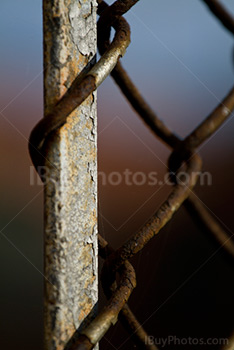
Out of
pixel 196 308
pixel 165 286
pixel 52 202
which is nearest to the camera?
pixel 52 202

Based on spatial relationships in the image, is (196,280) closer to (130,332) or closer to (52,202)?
(130,332)

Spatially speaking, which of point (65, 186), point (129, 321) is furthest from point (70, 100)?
point (129, 321)

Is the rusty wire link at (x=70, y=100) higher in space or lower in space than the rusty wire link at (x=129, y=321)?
higher

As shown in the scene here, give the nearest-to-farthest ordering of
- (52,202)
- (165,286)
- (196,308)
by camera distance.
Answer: (52,202)
(165,286)
(196,308)

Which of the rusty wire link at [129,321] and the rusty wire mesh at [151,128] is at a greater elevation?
the rusty wire mesh at [151,128]

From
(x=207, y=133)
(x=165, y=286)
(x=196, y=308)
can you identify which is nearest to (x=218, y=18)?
(x=207, y=133)

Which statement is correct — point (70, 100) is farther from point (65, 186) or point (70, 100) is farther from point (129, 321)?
point (129, 321)
